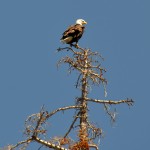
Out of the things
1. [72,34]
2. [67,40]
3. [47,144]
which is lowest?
[47,144]

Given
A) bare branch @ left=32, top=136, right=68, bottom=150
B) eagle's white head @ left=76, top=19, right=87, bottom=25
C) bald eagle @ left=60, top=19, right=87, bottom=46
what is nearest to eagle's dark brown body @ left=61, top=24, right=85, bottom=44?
bald eagle @ left=60, top=19, right=87, bottom=46

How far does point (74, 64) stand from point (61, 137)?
5.82 ft

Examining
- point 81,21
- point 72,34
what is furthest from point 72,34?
point 81,21

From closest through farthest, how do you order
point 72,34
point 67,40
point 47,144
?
point 47,144
point 67,40
point 72,34

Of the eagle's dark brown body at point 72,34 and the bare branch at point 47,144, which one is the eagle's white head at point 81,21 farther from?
the bare branch at point 47,144

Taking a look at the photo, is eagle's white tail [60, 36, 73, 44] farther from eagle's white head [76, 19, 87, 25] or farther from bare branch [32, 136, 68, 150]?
bare branch [32, 136, 68, 150]

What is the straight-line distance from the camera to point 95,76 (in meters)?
11.2

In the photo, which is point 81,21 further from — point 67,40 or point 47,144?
point 47,144

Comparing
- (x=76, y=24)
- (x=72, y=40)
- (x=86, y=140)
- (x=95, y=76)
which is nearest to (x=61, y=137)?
(x=86, y=140)

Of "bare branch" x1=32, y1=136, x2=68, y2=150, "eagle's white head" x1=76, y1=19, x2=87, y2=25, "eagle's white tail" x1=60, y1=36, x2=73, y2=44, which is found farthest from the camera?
"eagle's white head" x1=76, y1=19, x2=87, y2=25

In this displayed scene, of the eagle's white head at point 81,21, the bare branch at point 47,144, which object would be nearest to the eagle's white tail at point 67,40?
the eagle's white head at point 81,21

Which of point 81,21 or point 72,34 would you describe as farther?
point 81,21

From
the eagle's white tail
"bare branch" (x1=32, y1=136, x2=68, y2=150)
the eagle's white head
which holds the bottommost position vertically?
"bare branch" (x1=32, y1=136, x2=68, y2=150)

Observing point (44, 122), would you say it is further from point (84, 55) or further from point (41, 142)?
point (84, 55)
